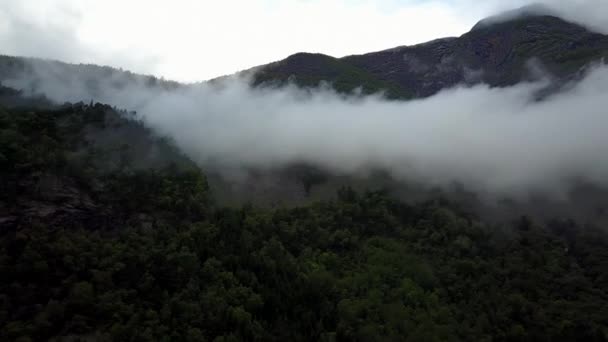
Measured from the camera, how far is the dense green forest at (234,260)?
11375 centimetres

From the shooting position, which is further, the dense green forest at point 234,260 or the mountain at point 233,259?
the mountain at point 233,259

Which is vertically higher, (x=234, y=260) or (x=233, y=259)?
(x=233, y=259)

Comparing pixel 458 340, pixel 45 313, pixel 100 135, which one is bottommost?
pixel 458 340

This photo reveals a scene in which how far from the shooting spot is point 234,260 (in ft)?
464

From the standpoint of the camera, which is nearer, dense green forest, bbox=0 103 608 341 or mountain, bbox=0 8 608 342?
A: dense green forest, bbox=0 103 608 341

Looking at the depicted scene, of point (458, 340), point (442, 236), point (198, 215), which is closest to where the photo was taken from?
point (458, 340)

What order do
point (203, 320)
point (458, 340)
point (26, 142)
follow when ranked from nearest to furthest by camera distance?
point (203, 320) < point (458, 340) < point (26, 142)

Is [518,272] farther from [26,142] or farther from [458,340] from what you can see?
[26,142]

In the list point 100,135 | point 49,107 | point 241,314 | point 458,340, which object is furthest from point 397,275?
point 49,107

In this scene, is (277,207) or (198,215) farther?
(277,207)

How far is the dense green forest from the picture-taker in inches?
4478

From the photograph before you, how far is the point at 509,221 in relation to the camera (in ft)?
611

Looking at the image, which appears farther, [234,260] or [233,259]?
[233,259]

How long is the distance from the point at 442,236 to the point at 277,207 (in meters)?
49.9
